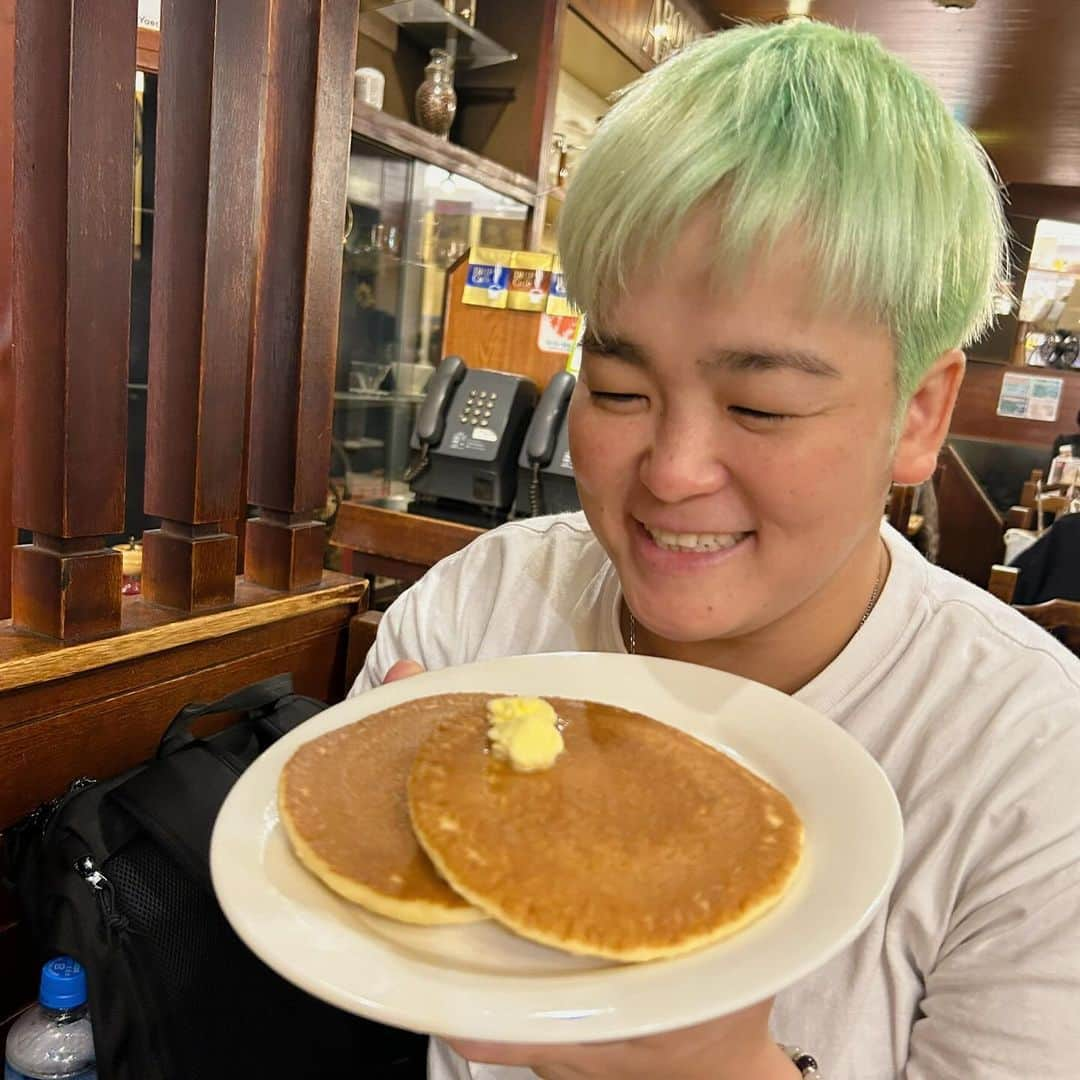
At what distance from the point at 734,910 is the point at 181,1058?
0.98m

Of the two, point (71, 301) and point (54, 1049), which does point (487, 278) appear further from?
point (54, 1049)

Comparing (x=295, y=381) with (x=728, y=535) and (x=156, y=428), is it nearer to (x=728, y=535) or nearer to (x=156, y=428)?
(x=156, y=428)

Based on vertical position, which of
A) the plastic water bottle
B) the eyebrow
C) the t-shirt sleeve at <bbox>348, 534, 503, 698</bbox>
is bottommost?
the plastic water bottle

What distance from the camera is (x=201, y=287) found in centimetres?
167

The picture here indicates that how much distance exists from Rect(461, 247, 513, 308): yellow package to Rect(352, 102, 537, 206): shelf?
49 cm

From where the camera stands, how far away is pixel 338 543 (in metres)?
2.78

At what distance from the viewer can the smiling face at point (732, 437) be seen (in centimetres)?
84

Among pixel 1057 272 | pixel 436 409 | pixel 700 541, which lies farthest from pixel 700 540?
pixel 1057 272

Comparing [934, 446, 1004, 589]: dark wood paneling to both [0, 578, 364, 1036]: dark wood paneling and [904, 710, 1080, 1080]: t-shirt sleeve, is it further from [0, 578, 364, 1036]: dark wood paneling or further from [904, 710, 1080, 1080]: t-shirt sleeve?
[904, 710, 1080, 1080]: t-shirt sleeve

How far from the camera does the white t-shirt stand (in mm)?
837

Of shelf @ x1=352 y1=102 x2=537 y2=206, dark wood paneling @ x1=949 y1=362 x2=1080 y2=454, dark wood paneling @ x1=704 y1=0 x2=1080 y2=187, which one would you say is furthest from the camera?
dark wood paneling @ x1=949 y1=362 x2=1080 y2=454

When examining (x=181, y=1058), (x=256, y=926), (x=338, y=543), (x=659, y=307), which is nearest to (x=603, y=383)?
(x=659, y=307)

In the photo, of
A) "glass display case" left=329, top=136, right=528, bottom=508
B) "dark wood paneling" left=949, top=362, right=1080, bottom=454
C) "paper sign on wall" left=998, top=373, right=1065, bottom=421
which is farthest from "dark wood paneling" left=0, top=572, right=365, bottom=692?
"paper sign on wall" left=998, top=373, right=1065, bottom=421

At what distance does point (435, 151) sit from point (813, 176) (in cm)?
324
